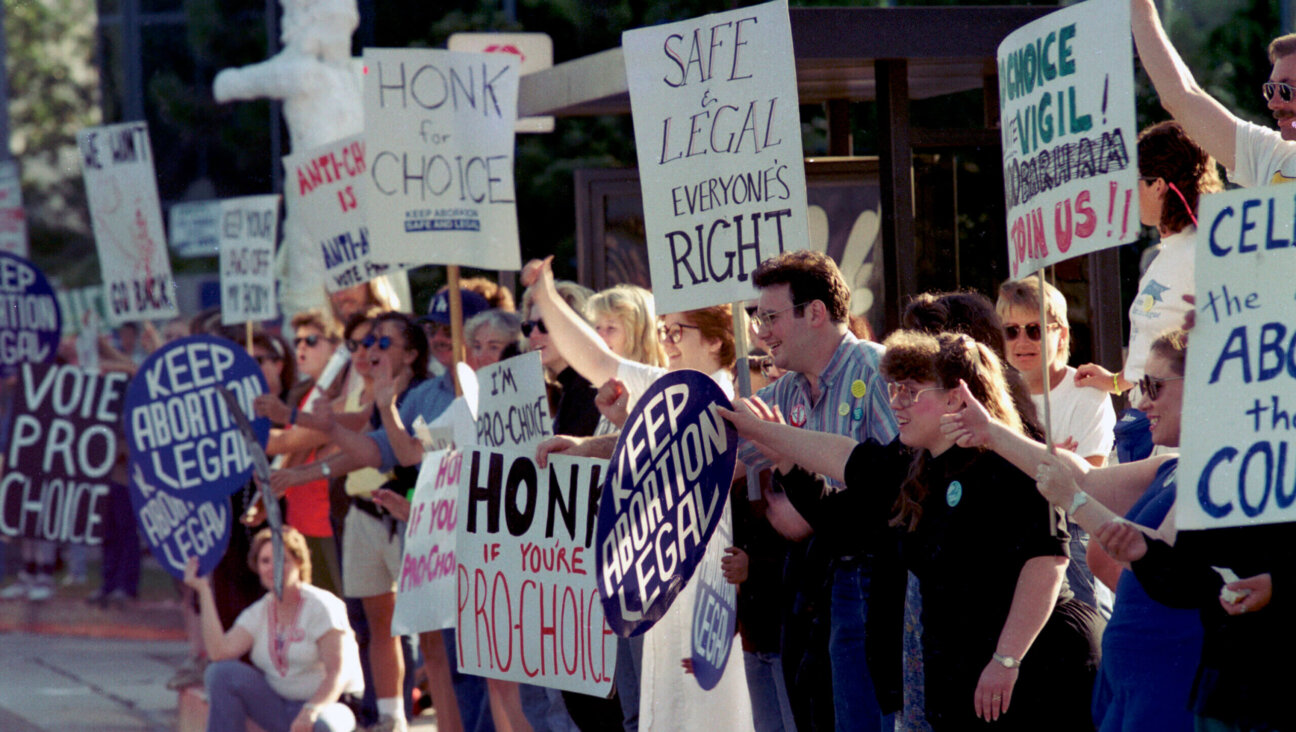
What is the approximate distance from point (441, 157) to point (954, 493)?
144 inches

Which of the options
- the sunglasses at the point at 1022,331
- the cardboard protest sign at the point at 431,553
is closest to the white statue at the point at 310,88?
the cardboard protest sign at the point at 431,553

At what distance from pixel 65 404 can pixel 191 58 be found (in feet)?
35.7

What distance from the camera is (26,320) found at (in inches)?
434

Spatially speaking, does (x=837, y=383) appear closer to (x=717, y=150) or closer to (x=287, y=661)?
(x=717, y=150)

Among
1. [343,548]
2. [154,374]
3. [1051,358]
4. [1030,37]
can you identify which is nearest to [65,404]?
[154,374]

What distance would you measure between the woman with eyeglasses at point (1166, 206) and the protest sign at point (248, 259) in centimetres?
612

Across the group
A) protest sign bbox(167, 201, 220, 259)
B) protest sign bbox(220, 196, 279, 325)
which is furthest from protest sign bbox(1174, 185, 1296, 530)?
protest sign bbox(167, 201, 220, 259)

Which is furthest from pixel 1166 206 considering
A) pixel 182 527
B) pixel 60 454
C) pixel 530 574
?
pixel 60 454

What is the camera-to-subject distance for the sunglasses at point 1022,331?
534 centimetres

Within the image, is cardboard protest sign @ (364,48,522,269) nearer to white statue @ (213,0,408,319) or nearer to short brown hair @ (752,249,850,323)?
short brown hair @ (752,249,850,323)

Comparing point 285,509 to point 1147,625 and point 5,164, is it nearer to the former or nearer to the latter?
point 1147,625

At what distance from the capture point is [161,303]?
10562 mm

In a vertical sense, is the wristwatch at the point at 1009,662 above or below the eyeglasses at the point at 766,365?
below

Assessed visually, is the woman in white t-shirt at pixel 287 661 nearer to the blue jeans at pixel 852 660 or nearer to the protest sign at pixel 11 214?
the blue jeans at pixel 852 660
